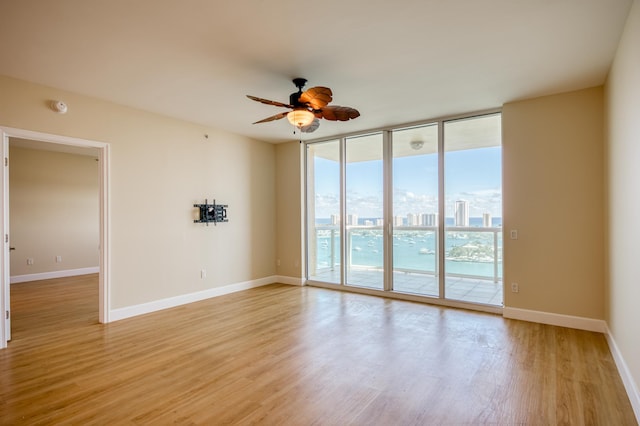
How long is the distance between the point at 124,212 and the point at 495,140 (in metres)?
5.06

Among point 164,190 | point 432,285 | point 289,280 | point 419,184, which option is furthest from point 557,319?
point 164,190

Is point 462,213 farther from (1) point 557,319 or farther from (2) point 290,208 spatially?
(2) point 290,208

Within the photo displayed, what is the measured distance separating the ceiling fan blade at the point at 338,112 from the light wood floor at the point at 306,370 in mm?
2270

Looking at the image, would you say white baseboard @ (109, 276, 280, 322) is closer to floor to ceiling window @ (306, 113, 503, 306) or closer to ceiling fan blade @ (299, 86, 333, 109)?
floor to ceiling window @ (306, 113, 503, 306)

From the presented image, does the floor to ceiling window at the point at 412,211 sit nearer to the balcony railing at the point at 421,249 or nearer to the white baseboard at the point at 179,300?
the balcony railing at the point at 421,249

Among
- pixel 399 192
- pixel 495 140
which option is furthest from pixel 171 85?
pixel 495 140

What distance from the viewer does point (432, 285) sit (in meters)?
5.30

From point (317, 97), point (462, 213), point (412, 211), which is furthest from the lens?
point (412, 211)

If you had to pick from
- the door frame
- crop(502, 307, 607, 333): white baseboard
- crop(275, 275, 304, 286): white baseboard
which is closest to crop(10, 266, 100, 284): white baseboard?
the door frame

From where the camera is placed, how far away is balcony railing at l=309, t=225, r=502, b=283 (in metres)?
4.92

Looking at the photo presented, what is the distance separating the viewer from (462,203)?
4.84m

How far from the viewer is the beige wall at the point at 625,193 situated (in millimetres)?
2293

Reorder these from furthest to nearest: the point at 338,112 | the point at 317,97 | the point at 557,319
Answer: the point at 557,319 < the point at 338,112 < the point at 317,97

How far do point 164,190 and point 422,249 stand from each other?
3.98 m
